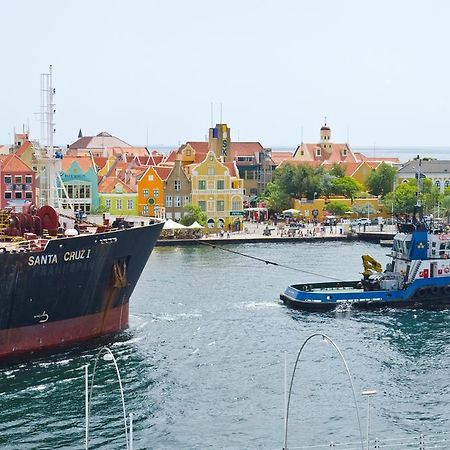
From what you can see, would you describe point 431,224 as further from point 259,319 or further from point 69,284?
point 69,284

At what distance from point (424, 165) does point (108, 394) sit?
260 ft

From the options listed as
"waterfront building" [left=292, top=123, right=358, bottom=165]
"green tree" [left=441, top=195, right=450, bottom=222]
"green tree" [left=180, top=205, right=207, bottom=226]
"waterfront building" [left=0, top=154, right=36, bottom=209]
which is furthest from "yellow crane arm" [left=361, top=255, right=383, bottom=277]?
"waterfront building" [left=292, top=123, right=358, bottom=165]

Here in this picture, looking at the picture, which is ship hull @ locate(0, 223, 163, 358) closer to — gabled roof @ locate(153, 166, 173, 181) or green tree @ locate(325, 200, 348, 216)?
gabled roof @ locate(153, 166, 173, 181)

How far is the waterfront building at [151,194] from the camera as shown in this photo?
84375mm

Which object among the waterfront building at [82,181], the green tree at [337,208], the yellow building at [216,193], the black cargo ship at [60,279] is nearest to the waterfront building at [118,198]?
the waterfront building at [82,181]

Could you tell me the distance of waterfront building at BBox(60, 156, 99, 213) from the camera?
82188 mm

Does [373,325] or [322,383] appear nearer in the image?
[322,383]

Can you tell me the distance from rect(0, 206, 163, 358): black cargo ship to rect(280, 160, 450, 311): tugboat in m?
8.17

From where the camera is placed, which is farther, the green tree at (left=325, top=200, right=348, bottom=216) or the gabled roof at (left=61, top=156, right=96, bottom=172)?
the green tree at (left=325, top=200, right=348, bottom=216)

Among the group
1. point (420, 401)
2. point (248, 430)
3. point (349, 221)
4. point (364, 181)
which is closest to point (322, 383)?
point (420, 401)

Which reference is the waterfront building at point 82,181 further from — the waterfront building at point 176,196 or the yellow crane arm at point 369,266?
the yellow crane arm at point 369,266

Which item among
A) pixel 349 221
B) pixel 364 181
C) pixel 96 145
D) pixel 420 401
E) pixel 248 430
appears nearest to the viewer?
pixel 248 430

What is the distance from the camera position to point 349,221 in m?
90.7

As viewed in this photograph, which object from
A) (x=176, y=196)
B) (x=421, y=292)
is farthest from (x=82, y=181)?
(x=421, y=292)
